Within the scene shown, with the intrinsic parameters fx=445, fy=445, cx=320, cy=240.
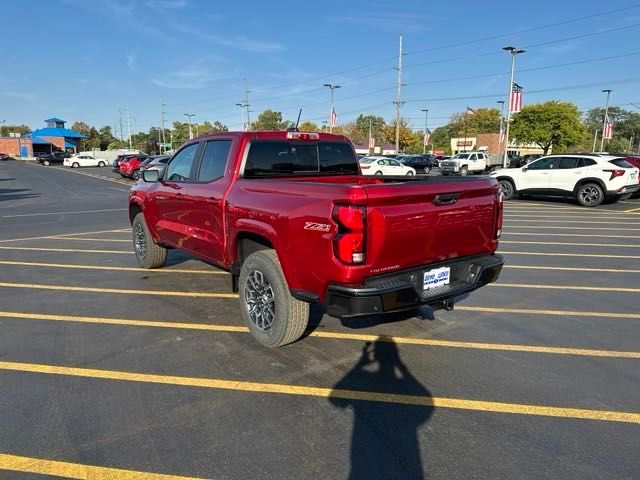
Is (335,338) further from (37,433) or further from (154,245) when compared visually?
(154,245)

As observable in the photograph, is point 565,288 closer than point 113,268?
Yes

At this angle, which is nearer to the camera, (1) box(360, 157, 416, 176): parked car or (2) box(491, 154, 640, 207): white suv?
(2) box(491, 154, 640, 207): white suv

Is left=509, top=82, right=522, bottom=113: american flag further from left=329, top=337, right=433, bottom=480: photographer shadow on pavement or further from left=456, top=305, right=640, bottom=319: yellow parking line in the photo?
left=329, top=337, right=433, bottom=480: photographer shadow on pavement

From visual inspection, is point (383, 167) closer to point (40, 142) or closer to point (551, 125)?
point (551, 125)

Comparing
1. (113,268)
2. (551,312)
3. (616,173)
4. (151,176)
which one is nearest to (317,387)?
(551,312)

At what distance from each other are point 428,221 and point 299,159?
6.29 ft

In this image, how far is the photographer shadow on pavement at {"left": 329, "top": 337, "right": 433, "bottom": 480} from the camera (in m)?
2.52

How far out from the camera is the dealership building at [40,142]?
82.2m

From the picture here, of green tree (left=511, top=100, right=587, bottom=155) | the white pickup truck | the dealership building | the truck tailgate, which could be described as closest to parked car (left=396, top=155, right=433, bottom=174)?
the white pickup truck

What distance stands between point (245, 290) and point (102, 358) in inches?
52.7

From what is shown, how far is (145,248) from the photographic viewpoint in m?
6.62

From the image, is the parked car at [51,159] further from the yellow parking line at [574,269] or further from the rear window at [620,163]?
the yellow parking line at [574,269]

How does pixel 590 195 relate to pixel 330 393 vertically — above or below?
above

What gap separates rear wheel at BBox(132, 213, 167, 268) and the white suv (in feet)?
45.5
